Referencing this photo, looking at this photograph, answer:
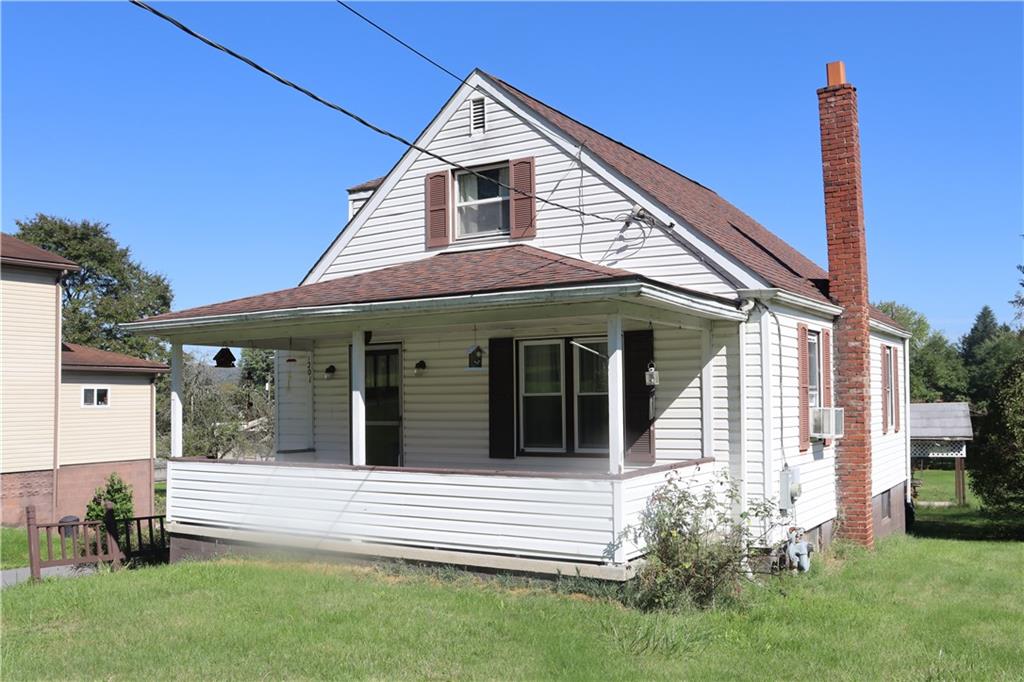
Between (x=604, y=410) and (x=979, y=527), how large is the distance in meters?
10.2

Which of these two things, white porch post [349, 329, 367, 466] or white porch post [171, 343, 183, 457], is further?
white porch post [171, 343, 183, 457]

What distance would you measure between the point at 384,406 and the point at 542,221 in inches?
155

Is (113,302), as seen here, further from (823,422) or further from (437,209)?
(823,422)

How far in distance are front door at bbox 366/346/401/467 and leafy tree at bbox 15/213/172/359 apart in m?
41.6

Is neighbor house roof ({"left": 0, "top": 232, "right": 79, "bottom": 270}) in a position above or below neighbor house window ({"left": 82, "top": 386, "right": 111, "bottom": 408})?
above

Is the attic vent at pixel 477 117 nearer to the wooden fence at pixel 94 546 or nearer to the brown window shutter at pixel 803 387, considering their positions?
the brown window shutter at pixel 803 387

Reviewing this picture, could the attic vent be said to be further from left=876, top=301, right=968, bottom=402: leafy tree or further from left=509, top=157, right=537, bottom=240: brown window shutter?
left=876, top=301, right=968, bottom=402: leafy tree

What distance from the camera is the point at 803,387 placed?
472 inches

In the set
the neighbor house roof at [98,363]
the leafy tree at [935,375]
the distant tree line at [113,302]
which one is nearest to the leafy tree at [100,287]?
the distant tree line at [113,302]

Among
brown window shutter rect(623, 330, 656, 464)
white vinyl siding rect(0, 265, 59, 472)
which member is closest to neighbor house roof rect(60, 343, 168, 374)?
white vinyl siding rect(0, 265, 59, 472)

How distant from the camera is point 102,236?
186ft

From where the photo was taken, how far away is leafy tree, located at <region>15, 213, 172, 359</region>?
51.9 m

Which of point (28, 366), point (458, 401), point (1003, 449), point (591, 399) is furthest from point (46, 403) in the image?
point (1003, 449)

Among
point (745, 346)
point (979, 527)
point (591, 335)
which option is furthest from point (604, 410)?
point (979, 527)
